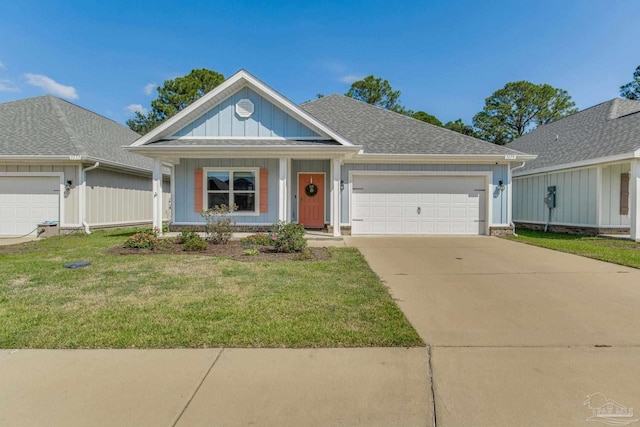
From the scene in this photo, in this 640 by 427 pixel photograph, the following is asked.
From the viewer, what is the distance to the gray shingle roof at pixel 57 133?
11898 millimetres

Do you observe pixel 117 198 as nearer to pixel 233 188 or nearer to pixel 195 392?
pixel 233 188

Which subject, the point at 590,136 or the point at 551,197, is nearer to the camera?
the point at 551,197

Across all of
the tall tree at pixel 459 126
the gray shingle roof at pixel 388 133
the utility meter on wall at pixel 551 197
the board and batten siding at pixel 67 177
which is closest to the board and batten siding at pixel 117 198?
the board and batten siding at pixel 67 177

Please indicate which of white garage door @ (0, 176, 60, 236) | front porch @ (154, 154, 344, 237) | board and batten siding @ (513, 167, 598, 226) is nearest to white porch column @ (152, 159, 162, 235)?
front porch @ (154, 154, 344, 237)

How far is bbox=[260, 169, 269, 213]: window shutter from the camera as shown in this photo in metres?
11.7

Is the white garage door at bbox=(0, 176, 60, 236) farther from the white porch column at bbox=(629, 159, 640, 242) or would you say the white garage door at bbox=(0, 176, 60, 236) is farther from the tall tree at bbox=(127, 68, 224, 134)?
the white porch column at bbox=(629, 159, 640, 242)

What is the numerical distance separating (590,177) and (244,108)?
12535 millimetres

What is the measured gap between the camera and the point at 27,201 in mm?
12023

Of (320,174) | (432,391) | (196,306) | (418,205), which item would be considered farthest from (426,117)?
(432,391)

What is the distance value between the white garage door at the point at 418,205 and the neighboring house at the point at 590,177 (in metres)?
3.79

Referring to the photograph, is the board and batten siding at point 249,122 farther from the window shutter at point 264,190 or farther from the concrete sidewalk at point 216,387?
the concrete sidewalk at point 216,387

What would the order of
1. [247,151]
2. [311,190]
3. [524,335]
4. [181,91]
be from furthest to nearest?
1. [181,91]
2. [311,190]
3. [247,151]
4. [524,335]

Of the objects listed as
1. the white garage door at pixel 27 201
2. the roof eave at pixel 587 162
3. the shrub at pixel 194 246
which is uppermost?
the roof eave at pixel 587 162

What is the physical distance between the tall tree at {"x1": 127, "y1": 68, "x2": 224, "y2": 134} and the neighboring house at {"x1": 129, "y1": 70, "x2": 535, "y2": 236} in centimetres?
1969
